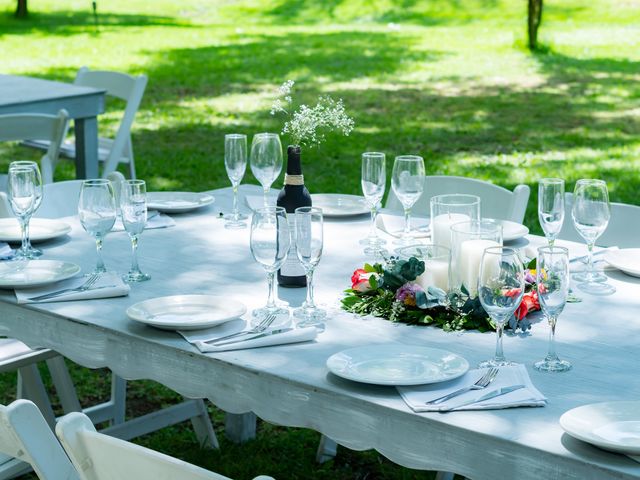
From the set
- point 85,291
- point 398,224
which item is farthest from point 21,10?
point 85,291

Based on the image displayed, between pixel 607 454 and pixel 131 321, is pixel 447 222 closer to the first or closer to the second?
pixel 131 321

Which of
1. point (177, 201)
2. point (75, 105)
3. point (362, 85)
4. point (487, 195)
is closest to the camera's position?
point (177, 201)

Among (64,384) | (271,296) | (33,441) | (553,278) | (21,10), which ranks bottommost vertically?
(64,384)

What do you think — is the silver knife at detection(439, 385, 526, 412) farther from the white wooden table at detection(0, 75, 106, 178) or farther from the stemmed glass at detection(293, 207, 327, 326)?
the white wooden table at detection(0, 75, 106, 178)

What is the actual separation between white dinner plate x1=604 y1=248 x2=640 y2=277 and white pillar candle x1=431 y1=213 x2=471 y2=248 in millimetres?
423

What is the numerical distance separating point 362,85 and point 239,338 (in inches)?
398

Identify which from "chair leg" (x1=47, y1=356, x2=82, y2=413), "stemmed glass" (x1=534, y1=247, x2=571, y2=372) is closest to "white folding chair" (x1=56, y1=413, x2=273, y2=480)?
"stemmed glass" (x1=534, y1=247, x2=571, y2=372)

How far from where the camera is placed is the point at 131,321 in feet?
8.09

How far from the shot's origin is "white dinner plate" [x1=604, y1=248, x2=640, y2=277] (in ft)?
9.30

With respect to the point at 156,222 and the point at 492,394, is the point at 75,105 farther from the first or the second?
the point at 492,394

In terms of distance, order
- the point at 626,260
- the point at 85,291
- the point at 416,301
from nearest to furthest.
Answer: the point at 416,301
the point at 85,291
the point at 626,260

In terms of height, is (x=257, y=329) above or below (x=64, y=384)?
above

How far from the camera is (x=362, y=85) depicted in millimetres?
12211

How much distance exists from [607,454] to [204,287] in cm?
128
